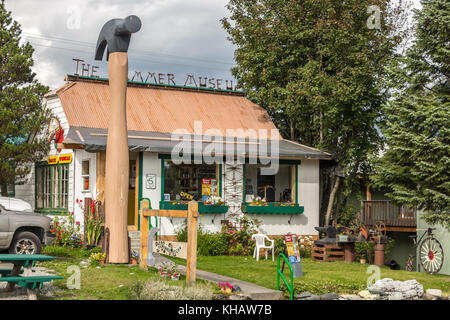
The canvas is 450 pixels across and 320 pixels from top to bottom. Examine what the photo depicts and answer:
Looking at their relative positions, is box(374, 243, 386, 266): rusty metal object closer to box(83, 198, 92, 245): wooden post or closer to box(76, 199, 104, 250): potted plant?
box(76, 199, 104, 250): potted plant

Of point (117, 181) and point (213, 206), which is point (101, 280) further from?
point (213, 206)

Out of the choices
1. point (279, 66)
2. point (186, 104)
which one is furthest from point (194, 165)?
point (279, 66)

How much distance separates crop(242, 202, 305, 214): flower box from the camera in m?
19.2

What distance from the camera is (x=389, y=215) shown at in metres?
23.6

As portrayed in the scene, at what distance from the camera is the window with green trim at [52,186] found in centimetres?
1942

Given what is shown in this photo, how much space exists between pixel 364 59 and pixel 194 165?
6.63 m

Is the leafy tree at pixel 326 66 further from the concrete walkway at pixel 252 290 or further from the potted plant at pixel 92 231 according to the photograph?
the concrete walkway at pixel 252 290

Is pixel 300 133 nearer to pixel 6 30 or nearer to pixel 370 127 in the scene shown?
pixel 370 127

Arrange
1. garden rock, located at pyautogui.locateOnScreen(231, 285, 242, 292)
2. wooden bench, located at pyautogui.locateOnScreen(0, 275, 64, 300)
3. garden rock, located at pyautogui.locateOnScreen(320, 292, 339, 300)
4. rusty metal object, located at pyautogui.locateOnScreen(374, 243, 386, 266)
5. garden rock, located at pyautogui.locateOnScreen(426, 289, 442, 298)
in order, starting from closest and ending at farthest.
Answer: wooden bench, located at pyautogui.locateOnScreen(0, 275, 64, 300) → garden rock, located at pyautogui.locateOnScreen(231, 285, 242, 292) → garden rock, located at pyautogui.locateOnScreen(320, 292, 339, 300) → garden rock, located at pyautogui.locateOnScreen(426, 289, 442, 298) → rusty metal object, located at pyautogui.locateOnScreen(374, 243, 386, 266)

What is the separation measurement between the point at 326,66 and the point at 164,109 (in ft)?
19.3

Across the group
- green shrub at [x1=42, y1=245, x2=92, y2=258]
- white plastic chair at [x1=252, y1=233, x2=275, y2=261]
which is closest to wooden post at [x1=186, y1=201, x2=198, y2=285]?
green shrub at [x1=42, y1=245, x2=92, y2=258]

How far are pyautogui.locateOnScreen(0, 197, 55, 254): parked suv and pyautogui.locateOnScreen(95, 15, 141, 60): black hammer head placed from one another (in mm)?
4281

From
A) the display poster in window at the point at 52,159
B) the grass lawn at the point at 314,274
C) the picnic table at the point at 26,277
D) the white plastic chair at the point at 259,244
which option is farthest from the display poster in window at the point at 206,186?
the picnic table at the point at 26,277
